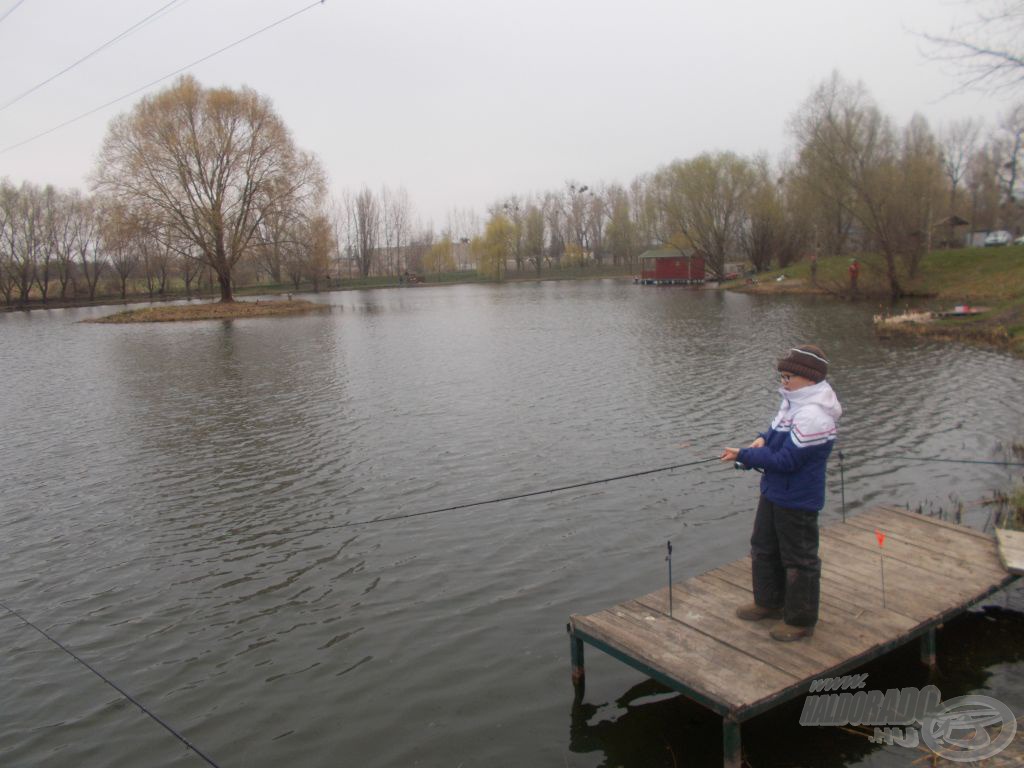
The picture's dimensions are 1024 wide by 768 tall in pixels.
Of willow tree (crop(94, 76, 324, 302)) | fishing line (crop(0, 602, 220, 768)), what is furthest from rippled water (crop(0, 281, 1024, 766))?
willow tree (crop(94, 76, 324, 302))

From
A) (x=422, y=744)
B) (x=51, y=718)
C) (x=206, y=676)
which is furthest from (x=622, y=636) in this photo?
(x=51, y=718)

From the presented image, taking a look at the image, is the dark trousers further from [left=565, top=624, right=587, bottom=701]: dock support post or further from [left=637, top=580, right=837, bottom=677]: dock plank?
[left=565, top=624, right=587, bottom=701]: dock support post

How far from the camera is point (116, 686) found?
6.39 meters

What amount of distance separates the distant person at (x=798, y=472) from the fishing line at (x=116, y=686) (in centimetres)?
424

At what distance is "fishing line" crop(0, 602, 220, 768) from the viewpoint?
555 centimetres

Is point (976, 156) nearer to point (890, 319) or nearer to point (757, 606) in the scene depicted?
point (890, 319)

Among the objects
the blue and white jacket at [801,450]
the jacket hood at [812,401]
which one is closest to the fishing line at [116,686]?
the blue and white jacket at [801,450]

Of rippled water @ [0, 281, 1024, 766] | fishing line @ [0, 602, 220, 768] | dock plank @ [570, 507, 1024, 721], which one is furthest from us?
rippled water @ [0, 281, 1024, 766]

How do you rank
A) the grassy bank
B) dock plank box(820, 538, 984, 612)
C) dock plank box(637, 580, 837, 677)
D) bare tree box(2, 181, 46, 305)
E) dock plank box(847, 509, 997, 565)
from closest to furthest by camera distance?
dock plank box(637, 580, 837, 677) → dock plank box(820, 538, 984, 612) → dock plank box(847, 509, 997, 565) → the grassy bank → bare tree box(2, 181, 46, 305)

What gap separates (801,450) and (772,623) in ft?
4.57

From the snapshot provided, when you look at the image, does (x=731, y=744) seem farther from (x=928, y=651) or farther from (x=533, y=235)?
(x=533, y=235)

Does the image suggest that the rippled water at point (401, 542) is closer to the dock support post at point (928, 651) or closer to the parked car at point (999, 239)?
the dock support post at point (928, 651)

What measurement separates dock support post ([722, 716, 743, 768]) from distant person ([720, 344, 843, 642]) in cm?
87

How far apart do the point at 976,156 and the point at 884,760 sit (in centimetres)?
10376
